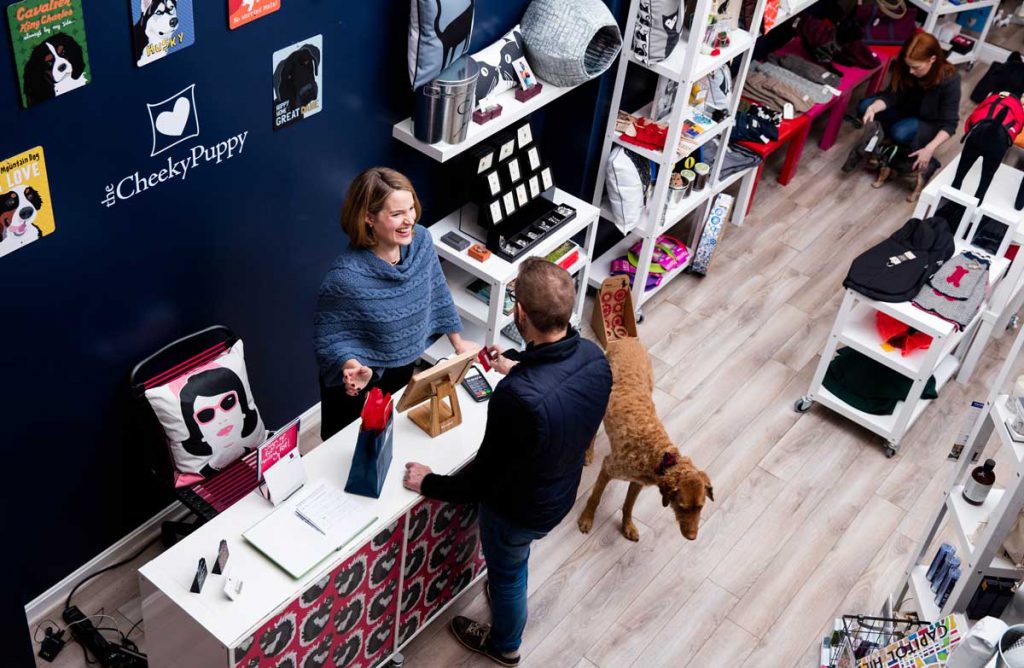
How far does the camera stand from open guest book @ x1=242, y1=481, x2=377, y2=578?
10.2 ft

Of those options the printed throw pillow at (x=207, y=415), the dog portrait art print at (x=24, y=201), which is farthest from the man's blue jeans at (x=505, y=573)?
the dog portrait art print at (x=24, y=201)

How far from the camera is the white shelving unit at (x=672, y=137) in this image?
479cm

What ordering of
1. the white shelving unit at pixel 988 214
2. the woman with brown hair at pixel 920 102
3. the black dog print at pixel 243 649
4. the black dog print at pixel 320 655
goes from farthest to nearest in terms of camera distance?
the woman with brown hair at pixel 920 102
the white shelving unit at pixel 988 214
the black dog print at pixel 320 655
the black dog print at pixel 243 649

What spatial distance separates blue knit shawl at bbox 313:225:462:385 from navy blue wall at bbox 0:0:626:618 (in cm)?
49

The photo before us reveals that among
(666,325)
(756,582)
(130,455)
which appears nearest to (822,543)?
(756,582)

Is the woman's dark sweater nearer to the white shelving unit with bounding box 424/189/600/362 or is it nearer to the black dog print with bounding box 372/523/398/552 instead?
the white shelving unit with bounding box 424/189/600/362

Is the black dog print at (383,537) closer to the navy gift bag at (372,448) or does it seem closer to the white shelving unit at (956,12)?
the navy gift bag at (372,448)

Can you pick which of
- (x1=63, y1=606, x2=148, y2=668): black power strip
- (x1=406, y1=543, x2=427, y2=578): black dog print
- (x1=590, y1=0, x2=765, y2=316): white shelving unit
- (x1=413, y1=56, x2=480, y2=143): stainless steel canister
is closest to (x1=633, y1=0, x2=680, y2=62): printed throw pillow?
(x1=590, y1=0, x2=765, y2=316): white shelving unit

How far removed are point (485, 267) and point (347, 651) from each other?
1716 mm

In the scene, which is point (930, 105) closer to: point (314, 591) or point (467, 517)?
point (467, 517)

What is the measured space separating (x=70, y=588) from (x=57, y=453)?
2.09 ft

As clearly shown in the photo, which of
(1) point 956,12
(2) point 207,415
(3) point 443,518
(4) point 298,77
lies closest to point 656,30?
(4) point 298,77

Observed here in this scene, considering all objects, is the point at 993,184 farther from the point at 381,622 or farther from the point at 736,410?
the point at 381,622

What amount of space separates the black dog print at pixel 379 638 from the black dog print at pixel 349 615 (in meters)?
0.18
